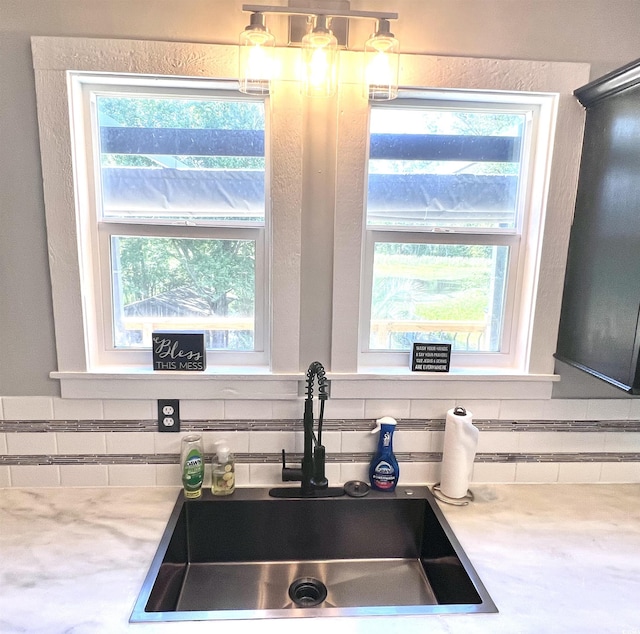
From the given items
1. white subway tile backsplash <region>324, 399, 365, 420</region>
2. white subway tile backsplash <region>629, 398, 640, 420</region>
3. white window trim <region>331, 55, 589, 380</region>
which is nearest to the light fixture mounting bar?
white window trim <region>331, 55, 589, 380</region>

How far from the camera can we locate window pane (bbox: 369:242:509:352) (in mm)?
1480

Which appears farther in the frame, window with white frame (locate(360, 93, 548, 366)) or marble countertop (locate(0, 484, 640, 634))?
window with white frame (locate(360, 93, 548, 366))

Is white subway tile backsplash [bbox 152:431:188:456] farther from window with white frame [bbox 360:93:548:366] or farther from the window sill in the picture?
window with white frame [bbox 360:93:548:366]

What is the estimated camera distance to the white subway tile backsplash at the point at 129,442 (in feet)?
4.62

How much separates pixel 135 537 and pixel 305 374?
63 cm

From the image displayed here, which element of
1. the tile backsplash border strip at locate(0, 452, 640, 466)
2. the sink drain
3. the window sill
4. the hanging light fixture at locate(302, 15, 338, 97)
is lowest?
the sink drain

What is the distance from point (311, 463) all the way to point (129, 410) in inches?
23.1

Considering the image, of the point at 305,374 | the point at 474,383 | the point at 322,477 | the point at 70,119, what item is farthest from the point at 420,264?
the point at 70,119

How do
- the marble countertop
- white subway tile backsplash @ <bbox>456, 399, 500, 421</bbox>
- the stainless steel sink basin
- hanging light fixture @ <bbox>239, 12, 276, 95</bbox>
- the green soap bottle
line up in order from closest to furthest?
1. the marble countertop
2. hanging light fixture @ <bbox>239, 12, 276, 95</bbox>
3. the stainless steel sink basin
4. the green soap bottle
5. white subway tile backsplash @ <bbox>456, 399, 500, 421</bbox>

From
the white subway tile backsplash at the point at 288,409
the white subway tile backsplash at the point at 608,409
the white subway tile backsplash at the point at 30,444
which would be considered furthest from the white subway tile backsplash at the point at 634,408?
the white subway tile backsplash at the point at 30,444

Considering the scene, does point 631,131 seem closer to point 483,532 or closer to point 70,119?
point 483,532

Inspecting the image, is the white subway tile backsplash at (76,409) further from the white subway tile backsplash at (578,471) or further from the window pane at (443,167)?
the white subway tile backsplash at (578,471)

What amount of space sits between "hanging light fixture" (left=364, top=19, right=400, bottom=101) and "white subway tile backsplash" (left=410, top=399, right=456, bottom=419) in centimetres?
92

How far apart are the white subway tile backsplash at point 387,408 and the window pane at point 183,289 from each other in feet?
1.47
